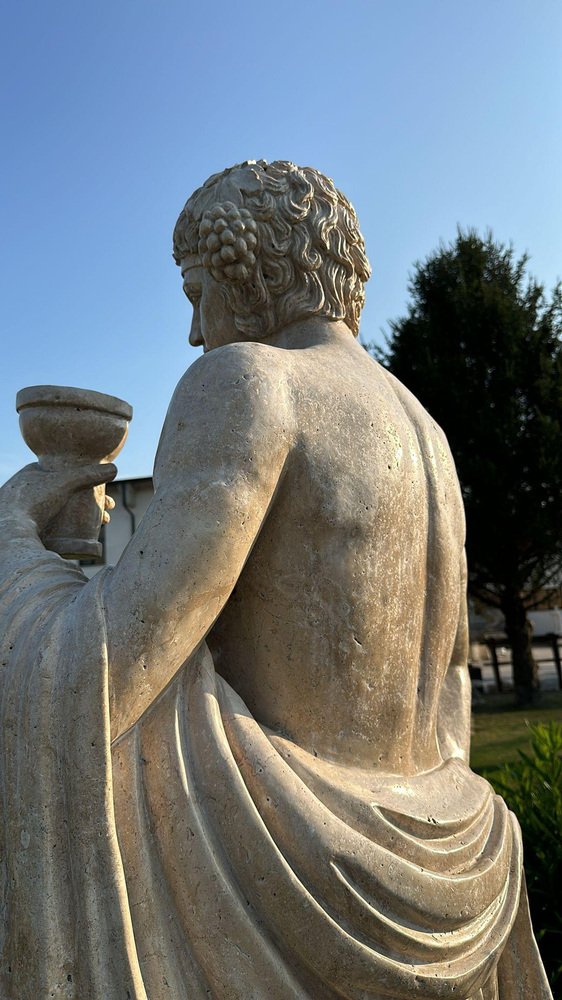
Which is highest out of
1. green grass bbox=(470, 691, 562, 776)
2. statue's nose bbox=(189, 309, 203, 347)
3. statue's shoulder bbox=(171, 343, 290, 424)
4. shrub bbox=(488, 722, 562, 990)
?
statue's nose bbox=(189, 309, 203, 347)

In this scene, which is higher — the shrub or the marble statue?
the marble statue

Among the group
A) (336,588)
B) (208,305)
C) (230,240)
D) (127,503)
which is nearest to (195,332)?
(208,305)

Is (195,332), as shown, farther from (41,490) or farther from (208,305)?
(41,490)

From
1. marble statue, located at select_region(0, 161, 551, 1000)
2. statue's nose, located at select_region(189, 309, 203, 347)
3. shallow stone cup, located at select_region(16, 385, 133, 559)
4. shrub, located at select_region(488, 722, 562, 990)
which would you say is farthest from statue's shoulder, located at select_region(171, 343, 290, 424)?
shrub, located at select_region(488, 722, 562, 990)

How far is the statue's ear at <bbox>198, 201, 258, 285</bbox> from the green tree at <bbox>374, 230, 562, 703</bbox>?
48.1 feet

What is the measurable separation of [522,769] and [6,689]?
5.85m

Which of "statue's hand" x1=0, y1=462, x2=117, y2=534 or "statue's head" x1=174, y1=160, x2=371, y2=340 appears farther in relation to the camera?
"statue's head" x1=174, y1=160, x2=371, y2=340

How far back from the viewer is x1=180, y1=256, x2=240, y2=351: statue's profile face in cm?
205

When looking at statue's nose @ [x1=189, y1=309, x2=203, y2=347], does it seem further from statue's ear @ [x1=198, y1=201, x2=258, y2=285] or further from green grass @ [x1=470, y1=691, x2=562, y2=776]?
green grass @ [x1=470, y1=691, x2=562, y2=776]

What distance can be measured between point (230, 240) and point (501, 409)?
50.1ft

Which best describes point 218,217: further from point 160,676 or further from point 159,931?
point 159,931

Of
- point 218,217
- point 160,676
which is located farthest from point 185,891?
point 218,217

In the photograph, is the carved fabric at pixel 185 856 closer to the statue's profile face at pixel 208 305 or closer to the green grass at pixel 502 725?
the statue's profile face at pixel 208 305

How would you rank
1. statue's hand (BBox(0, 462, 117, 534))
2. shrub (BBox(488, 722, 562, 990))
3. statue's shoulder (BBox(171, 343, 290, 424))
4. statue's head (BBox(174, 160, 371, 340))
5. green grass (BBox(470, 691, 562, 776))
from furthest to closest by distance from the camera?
green grass (BBox(470, 691, 562, 776)) < shrub (BBox(488, 722, 562, 990)) < statue's head (BBox(174, 160, 371, 340)) < statue's hand (BBox(0, 462, 117, 534)) < statue's shoulder (BBox(171, 343, 290, 424))
